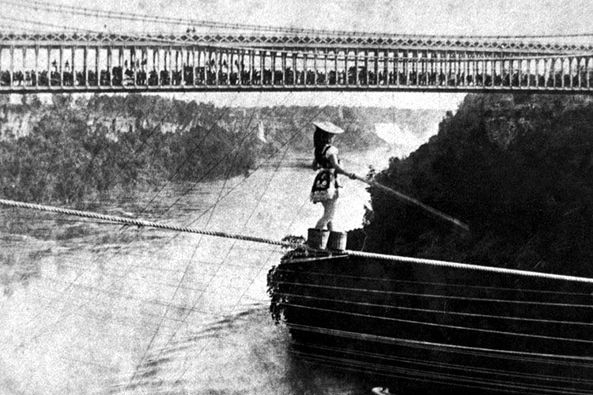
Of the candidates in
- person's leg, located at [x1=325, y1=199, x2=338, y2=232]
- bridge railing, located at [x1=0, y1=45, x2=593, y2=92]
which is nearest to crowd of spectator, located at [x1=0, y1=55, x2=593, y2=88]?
bridge railing, located at [x1=0, y1=45, x2=593, y2=92]

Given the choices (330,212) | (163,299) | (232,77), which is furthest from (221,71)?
(330,212)

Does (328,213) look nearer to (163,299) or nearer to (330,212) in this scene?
(330,212)

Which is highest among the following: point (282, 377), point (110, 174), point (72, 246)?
point (110, 174)

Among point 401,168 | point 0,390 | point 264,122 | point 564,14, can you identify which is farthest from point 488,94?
point 0,390

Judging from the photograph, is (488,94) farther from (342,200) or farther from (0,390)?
(0,390)

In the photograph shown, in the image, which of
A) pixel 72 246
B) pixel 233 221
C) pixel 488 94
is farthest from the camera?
pixel 488 94
